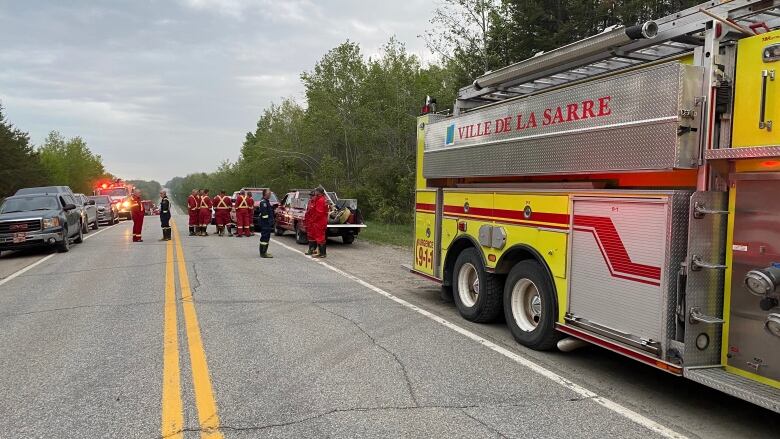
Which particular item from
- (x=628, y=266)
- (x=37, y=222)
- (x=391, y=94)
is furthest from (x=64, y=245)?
(x=391, y=94)

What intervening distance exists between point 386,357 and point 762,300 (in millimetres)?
3226

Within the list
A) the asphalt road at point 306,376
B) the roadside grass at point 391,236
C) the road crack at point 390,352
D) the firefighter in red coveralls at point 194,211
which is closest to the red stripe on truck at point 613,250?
the asphalt road at point 306,376

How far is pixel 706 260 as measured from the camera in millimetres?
4105

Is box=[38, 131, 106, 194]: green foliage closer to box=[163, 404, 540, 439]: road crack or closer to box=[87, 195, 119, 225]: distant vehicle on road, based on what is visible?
box=[87, 195, 119, 225]: distant vehicle on road

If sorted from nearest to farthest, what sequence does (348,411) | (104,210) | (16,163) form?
(348,411)
(104,210)
(16,163)

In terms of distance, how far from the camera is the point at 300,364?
535 centimetres

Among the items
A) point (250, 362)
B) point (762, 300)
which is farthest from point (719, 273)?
point (250, 362)

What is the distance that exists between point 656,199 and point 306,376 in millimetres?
3262

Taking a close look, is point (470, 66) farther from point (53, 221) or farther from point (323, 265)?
point (53, 221)

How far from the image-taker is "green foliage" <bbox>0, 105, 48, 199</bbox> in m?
42.2

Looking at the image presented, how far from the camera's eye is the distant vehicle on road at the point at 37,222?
14.5m

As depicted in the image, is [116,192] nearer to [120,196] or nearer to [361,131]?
[120,196]

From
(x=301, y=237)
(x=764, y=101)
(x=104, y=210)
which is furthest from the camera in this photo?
(x=104, y=210)

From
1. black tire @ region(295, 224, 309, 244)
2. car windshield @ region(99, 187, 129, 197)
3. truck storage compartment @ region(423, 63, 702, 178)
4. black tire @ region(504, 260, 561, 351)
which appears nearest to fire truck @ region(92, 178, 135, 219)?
car windshield @ region(99, 187, 129, 197)
